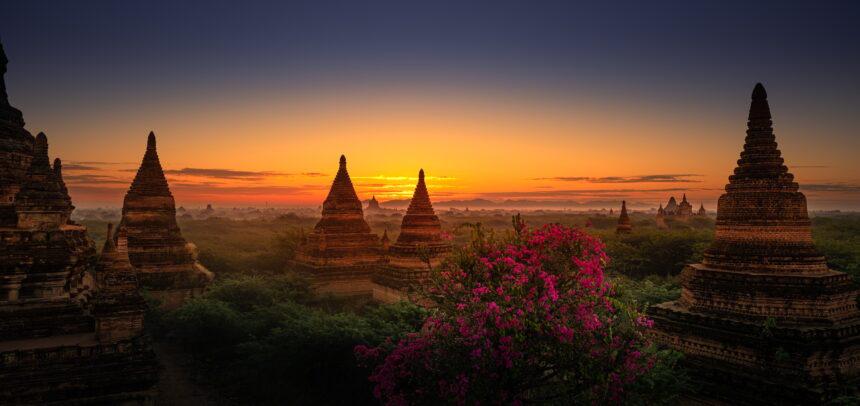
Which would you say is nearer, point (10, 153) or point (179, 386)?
point (10, 153)

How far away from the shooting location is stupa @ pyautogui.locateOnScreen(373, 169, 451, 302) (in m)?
22.9

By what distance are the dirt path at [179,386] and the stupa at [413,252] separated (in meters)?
8.45

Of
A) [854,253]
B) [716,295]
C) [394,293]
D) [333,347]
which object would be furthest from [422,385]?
[854,253]

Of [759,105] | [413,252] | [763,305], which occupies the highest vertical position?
[759,105]

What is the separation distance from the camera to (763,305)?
1188cm

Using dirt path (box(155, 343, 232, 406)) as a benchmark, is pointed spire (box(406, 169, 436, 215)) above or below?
above

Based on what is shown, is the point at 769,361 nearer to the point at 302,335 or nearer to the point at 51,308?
the point at 302,335

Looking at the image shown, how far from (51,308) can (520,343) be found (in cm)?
1156

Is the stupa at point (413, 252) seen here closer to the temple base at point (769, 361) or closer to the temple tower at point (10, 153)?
the temple base at point (769, 361)

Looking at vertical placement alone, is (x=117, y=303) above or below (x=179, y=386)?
above

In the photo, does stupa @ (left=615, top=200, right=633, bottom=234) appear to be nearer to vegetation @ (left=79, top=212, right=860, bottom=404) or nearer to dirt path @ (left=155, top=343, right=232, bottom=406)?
vegetation @ (left=79, top=212, right=860, bottom=404)

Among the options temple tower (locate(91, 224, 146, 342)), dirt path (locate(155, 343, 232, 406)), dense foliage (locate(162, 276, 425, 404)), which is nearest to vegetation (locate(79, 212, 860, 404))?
dense foliage (locate(162, 276, 425, 404))

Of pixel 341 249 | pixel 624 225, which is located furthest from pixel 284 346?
pixel 624 225

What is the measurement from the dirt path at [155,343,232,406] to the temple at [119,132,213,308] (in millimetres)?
4500
